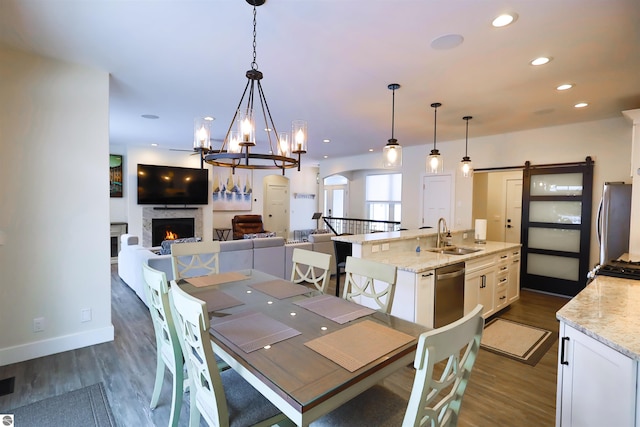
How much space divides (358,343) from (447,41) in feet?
7.53

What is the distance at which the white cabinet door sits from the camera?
49.7 inches

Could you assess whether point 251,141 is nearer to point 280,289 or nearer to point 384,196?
point 280,289

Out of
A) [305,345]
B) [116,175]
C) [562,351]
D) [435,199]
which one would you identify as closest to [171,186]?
[116,175]

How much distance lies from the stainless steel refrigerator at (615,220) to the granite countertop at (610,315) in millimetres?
2284

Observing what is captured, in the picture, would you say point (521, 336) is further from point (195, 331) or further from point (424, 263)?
point (195, 331)

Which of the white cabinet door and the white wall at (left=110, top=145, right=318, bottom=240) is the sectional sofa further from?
the white cabinet door

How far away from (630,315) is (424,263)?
155 centimetres

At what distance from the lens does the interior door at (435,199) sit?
21.3 feet

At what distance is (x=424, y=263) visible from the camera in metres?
3.04

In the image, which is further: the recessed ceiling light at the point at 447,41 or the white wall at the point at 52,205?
the white wall at the point at 52,205

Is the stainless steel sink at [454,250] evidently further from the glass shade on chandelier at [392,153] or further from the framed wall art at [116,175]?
the framed wall art at [116,175]

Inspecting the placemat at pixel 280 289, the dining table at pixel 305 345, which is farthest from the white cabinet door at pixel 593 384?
the placemat at pixel 280 289

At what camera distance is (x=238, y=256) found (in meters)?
4.62

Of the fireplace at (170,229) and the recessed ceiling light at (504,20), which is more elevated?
the recessed ceiling light at (504,20)
